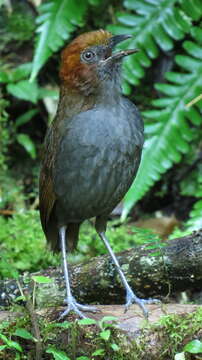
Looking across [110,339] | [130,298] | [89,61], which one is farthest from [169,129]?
[110,339]

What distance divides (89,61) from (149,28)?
232 centimetres

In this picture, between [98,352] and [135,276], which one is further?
[135,276]

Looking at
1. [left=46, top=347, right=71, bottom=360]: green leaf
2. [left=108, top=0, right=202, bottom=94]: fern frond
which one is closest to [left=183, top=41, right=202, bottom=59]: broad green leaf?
[left=108, top=0, right=202, bottom=94]: fern frond

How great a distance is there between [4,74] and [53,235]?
103 inches

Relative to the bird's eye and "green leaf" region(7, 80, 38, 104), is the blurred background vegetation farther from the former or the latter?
the bird's eye

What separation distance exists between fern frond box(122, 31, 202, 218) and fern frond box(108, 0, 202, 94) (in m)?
0.30

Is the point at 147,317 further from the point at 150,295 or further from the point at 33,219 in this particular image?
the point at 33,219

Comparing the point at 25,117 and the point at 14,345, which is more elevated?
the point at 14,345

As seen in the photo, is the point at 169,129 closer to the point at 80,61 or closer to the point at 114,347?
the point at 80,61

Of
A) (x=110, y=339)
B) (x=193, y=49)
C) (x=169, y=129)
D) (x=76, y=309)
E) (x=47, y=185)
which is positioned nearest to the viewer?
(x=110, y=339)

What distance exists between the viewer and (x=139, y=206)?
269 inches

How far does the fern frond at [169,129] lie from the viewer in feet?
18.1

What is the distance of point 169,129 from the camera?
5609mm

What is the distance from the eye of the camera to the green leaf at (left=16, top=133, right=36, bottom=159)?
6645mm
